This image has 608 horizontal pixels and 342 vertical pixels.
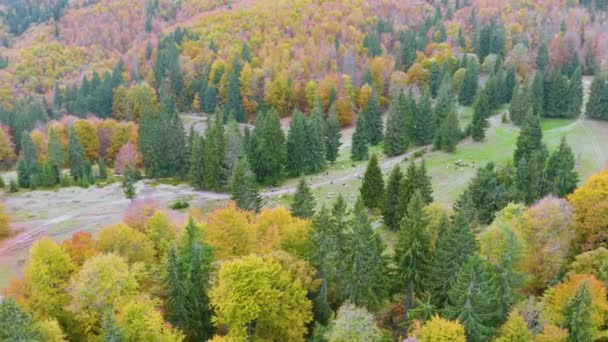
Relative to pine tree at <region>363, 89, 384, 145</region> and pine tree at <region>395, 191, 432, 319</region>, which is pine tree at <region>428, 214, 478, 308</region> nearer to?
pine tree at <region>395, 191, 432, 319</region>

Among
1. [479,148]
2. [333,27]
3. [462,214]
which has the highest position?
[333,27]

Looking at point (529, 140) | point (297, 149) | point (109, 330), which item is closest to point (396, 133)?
point (297, 149)

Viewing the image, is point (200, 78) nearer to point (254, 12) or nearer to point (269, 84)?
point (269, 84)

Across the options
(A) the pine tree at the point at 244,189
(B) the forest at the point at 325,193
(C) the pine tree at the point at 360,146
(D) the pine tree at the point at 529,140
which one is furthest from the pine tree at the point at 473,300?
(C) the pine tree at the point at 360,146

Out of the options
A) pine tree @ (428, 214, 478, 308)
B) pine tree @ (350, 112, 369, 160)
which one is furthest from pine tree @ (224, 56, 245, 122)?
pine tree @ (428, 214, 478, 308)

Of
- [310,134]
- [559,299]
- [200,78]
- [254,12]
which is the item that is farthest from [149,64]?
[559,299]

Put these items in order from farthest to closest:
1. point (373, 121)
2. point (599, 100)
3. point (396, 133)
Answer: point (373, 121) → point (599, 100) → point (396, 133)

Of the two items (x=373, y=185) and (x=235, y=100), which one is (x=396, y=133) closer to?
(x=373, y=185)
